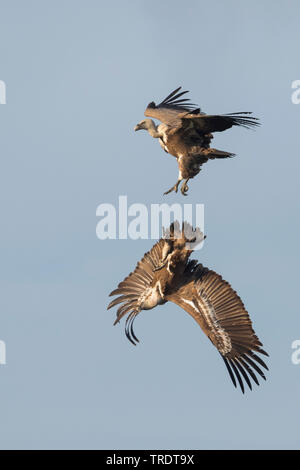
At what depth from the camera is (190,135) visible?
41.8 meters

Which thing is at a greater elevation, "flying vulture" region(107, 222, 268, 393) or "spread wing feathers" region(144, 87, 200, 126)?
"spread wing feathers" region(144, 87, 200, 126)

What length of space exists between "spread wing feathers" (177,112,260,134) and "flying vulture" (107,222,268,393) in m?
3.08

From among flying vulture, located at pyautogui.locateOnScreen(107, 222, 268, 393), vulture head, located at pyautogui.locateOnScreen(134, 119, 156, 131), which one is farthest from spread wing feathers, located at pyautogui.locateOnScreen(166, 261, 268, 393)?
vulture head, located at pyautogui.locateOnScreen(134, 119, 156, 131)

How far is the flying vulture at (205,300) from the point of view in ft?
137

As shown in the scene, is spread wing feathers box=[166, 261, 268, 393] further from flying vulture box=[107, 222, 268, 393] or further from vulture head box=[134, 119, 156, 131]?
vulture head box=[134, 119, 156, 131]

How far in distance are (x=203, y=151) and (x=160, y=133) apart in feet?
5.72

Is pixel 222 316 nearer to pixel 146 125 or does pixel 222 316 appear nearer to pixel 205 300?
pixel 205 300

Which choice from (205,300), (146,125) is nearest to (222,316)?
(205,300)

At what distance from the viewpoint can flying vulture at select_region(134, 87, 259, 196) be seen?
41.0 metres

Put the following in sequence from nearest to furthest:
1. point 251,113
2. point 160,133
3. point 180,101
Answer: point 251,113, point 160,133, point 180,101

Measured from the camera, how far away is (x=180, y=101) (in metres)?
46.9

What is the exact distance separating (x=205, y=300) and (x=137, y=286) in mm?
2798
